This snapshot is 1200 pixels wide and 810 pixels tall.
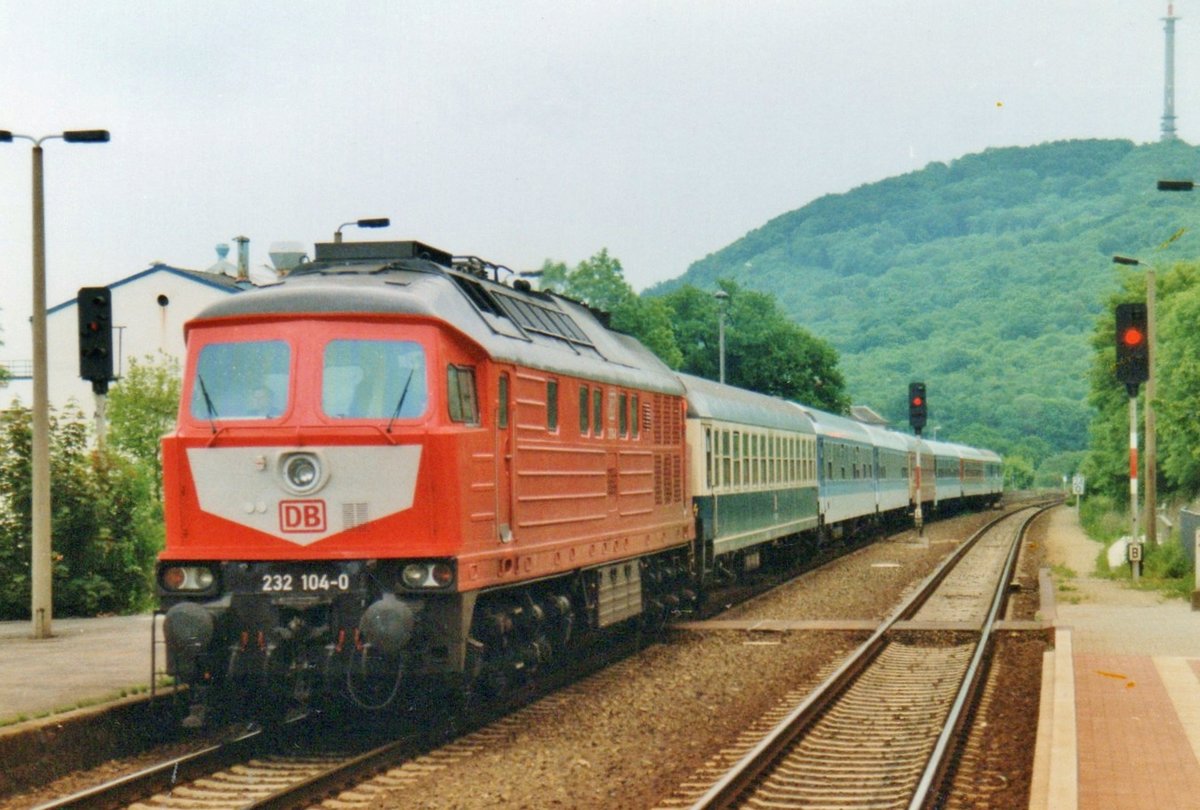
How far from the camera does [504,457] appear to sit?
39.7 feet

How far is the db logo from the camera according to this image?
35.6ft

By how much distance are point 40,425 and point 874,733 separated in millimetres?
9366

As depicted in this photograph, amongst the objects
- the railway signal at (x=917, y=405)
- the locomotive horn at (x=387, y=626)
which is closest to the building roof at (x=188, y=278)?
the railway signal at (x=917, y=405)

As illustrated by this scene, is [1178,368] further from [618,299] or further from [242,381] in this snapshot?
[618,299]

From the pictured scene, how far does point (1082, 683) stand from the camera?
13320 mm

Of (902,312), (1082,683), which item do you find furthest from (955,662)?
(902,312)

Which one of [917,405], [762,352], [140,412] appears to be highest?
[762,352]

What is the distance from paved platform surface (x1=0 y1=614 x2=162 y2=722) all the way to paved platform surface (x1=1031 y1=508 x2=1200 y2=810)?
671 cm

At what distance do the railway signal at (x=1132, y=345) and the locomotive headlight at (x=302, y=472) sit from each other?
13.5 meters

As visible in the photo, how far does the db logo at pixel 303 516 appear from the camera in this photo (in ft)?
35.6

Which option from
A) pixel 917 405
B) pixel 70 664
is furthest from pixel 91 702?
pixel 917 405

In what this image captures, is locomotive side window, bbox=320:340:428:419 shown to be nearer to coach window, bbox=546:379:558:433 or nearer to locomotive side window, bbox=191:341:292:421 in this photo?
locomotive side window, bbox=191:341:292:421

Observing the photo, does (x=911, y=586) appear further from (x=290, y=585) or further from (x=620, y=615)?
(x=290, y=585)

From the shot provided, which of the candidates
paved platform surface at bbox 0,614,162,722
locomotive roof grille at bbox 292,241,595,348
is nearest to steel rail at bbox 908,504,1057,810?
locomotive roof grille at bbox 292,241,595,348
